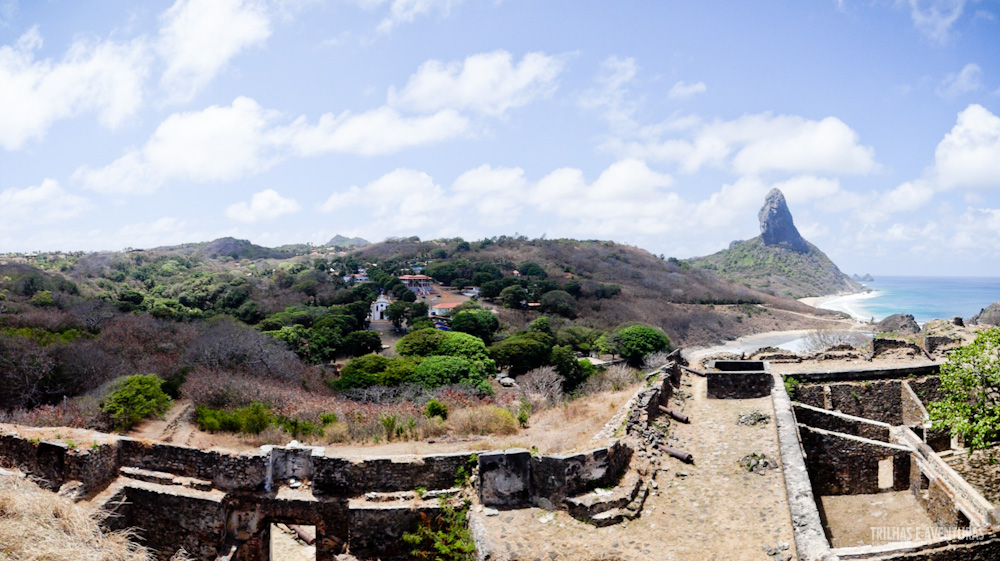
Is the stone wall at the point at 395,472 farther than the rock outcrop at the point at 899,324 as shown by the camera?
No

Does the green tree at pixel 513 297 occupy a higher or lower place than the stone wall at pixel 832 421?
higher

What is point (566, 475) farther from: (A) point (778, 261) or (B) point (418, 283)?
(A) point (778, 261)

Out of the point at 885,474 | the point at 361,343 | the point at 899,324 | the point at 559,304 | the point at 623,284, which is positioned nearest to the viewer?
the point at 885,474

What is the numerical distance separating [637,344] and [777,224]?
4895 inches

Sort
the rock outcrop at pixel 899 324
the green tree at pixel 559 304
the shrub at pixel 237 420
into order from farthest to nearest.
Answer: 1. the green tree at pixel 559 304
2. the rock outcrop at pixel 899 324
3. the shrub at pixel 237 420

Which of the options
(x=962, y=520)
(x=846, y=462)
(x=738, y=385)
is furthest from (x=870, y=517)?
(x=738, y=385)

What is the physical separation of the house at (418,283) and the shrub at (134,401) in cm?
4582

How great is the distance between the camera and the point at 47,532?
6352 mm

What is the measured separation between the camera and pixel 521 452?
27.9 ft

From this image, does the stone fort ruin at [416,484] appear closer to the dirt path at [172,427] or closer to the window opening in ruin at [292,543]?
the window opening in ruin at [292,543]

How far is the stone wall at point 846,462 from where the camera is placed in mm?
10500

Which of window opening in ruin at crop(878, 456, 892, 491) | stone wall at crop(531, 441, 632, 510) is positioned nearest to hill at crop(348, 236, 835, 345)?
window opening in ruin at crop(878, 456, 892, 491)

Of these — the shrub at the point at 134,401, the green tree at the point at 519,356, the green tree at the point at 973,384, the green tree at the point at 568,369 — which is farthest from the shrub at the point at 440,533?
the green tree at the point at 519,356

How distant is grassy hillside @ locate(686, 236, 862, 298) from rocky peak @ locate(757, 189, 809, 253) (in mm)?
2261
